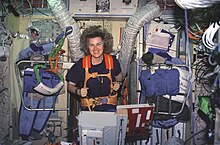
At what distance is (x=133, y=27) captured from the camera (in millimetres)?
3482

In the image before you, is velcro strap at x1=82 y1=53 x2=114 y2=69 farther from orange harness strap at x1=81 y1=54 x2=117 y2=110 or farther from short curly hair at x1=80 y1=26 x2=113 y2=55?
short curly hair at x1=80 y1=26 x2=113 y2=55

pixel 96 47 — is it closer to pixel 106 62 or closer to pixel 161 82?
pixel 106 62

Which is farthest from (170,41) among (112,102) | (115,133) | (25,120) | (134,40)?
(25,120)

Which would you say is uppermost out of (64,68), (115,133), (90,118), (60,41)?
(60,41)

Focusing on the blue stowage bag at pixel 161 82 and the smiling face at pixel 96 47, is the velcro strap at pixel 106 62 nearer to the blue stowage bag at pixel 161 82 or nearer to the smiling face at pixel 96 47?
the smiling face at pixel 96 47

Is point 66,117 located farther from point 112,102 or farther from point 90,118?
point 90,118

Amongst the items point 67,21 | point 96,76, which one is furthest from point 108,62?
point 67,21

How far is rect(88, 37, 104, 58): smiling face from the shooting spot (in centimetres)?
334

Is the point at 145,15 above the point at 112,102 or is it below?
above

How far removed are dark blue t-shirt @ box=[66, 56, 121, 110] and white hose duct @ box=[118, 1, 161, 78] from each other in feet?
0.78

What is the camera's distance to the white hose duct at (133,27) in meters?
3.48

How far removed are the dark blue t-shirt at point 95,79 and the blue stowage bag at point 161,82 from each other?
0.49 metres

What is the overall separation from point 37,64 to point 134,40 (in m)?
1.44

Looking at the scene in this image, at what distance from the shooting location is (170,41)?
3826mm
